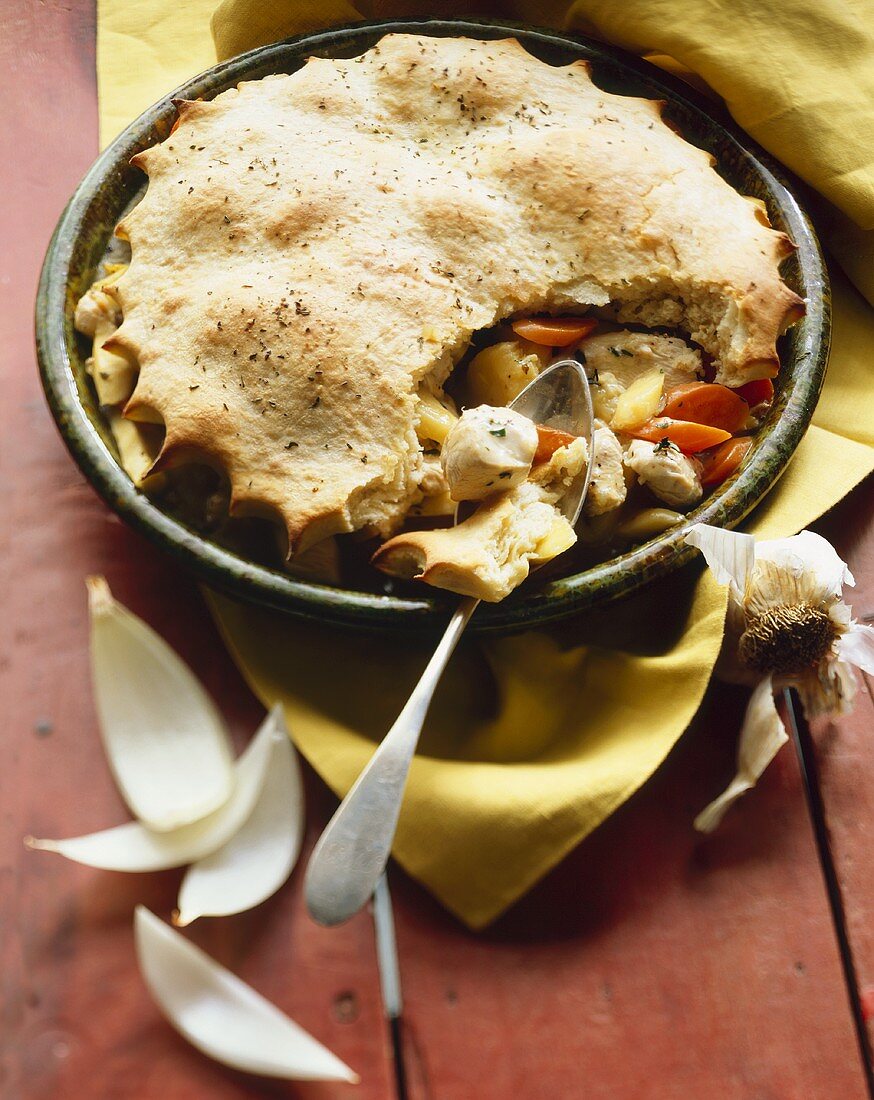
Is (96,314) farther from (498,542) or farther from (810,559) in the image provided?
(810,559)

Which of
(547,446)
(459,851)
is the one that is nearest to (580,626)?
(547,446)

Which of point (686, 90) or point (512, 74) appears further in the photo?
point (686, 90)

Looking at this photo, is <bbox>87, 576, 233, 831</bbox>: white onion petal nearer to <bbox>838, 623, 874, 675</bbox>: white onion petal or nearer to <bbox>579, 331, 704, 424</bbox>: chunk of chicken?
<bbox>579, 331, 704, 424</bbox>: chunk of chicken

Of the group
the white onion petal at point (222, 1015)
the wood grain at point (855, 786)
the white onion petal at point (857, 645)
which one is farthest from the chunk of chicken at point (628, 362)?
the white onion petal at point (222, 1015)

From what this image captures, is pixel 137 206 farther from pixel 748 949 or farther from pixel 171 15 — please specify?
pixel 748 949

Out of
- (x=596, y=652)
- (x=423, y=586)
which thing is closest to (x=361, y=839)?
(x=423, y=586)

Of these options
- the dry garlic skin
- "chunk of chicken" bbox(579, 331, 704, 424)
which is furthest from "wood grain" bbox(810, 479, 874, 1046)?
the dry garlic skin
